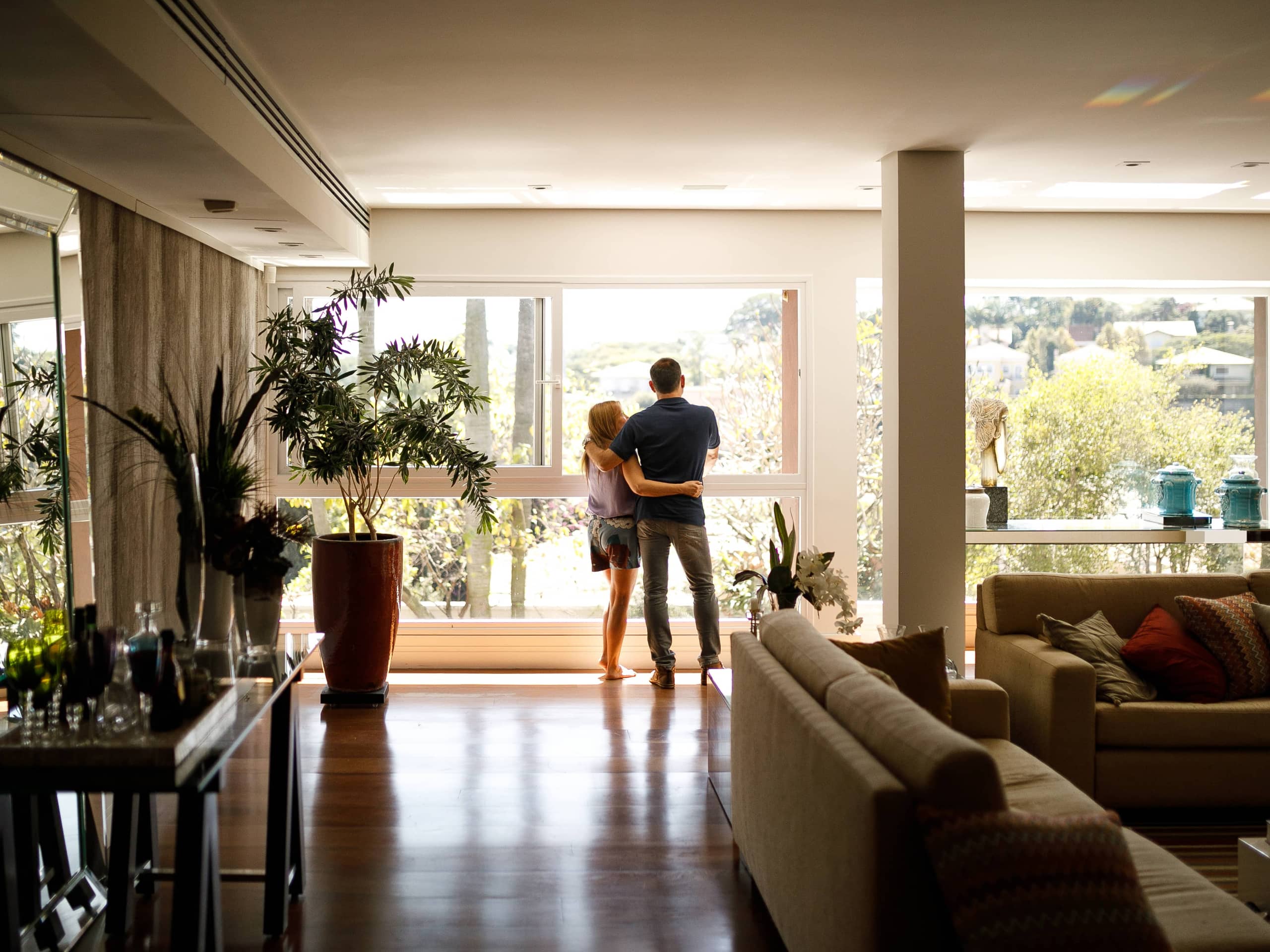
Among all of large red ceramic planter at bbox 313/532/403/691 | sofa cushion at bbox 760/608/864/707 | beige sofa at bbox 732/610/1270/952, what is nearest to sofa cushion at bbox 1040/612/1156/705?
beige sofa at bbox 732/610/1270/952

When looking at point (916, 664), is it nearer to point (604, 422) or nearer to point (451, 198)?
point (604, 422)

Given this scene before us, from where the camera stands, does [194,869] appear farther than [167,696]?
No

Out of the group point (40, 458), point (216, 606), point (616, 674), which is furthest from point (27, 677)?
point (616, 674)

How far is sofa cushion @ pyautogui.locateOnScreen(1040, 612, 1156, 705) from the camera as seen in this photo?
366 centimetres

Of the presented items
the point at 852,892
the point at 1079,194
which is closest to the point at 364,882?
the point at 852,892

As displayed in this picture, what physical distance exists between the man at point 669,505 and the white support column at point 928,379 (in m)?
1.17

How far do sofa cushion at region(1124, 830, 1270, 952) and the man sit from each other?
314cm

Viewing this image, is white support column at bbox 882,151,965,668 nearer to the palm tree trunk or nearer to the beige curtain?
the palm tree trunk

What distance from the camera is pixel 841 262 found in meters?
5.95

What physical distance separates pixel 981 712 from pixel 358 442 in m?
3.00

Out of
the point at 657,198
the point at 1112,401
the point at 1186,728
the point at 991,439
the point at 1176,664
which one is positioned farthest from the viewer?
the point at 1112,401

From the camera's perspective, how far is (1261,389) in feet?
20.8

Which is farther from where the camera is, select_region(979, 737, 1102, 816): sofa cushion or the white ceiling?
the white ceiling

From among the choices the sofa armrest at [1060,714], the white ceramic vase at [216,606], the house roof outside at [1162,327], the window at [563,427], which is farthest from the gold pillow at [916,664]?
the house roof outside at [1162,327]
